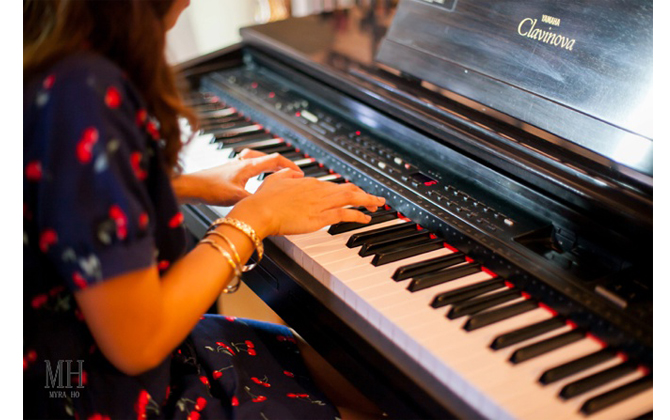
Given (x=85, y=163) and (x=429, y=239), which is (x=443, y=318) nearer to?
(x=429, y=239)

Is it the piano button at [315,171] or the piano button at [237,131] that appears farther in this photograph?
the piano button at [237,131]

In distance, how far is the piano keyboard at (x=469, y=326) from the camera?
928 millimetres

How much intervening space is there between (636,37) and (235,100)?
1.24 metres

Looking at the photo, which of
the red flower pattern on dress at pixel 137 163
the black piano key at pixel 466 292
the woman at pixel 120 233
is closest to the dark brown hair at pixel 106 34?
the woman at pixel 120 233

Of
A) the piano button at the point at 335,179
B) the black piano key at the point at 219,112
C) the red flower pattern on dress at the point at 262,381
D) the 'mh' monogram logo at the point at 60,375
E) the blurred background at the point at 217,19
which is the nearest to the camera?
the 'mh' monogram logo at the point at 60,375

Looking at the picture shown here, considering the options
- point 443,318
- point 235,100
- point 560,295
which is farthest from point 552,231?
point 235,100

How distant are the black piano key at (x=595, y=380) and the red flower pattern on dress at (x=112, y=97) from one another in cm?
78

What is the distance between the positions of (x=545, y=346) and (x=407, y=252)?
358mm

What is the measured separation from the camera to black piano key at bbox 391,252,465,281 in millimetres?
1202

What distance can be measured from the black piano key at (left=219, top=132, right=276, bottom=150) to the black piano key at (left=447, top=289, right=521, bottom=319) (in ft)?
3.12

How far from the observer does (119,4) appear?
873mm

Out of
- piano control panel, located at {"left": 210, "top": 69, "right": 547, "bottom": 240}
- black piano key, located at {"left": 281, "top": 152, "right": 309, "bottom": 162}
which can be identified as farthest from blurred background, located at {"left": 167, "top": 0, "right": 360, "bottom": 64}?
black piano key, located at {"left": 281, "top": 152, "right": 309, "bottom": 162}

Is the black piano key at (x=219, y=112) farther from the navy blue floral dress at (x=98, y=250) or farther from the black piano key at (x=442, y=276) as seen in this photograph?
the black piano key at (x=442, y=276)

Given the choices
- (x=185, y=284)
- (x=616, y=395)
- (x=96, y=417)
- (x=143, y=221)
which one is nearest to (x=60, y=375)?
(x=96, y=417)
